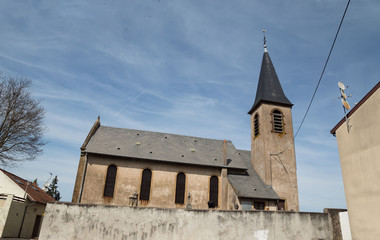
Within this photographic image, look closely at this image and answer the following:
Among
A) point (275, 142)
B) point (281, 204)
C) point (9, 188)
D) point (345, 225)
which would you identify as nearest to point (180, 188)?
point (281, 204)

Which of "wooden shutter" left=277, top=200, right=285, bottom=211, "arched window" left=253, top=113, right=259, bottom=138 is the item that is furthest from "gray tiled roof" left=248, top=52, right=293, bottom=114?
"wooden shutter" left=277, top=200, right=285, bottom=211

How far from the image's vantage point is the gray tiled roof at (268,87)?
25125mm

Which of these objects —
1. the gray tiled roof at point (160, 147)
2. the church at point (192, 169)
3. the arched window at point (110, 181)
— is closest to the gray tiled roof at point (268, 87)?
the church at point (192, 169)

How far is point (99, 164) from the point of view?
20828 mm

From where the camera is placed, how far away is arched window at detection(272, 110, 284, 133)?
2394 cm

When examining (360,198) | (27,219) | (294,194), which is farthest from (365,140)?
(27,219)

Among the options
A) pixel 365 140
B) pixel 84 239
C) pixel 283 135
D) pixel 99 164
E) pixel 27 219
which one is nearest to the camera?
pixel 365 140

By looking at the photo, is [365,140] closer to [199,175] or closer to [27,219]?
[199,175]

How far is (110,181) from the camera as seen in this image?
67.4ft

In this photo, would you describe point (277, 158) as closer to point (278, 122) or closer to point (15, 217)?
point (278, 122)

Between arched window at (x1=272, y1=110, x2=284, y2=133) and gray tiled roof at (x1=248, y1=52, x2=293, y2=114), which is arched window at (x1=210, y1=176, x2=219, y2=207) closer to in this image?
arched window at (x1=272, y1=110, x2=284, y2=133)

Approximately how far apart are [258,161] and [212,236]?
11809mm

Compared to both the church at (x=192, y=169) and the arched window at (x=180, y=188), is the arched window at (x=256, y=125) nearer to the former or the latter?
the church at (x=192, y=169)

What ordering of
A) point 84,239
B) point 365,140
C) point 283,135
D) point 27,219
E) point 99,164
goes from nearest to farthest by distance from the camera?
point 365,140 → point 84,239 → point 99,164 → point 27,219 → point 283,135
